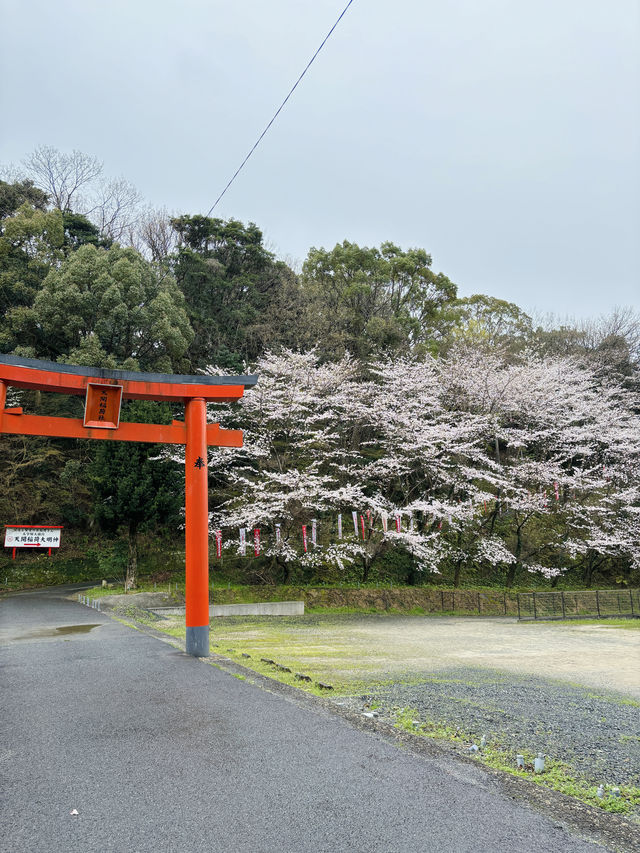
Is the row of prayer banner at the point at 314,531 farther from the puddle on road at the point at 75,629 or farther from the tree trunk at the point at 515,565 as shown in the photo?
the puddle on road at the point at 75,629

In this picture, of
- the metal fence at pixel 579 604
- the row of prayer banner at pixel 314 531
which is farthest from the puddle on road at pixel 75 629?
the metal fence at pixel 579 604

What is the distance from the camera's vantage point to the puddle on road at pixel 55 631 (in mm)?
8672

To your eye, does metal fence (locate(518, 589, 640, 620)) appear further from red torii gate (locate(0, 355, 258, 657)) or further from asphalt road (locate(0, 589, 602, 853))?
asphalt road (locate(0, 589, 602, 853))

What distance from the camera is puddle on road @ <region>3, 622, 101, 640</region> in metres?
8.67

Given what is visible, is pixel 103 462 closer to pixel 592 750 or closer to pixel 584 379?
pixel 592 750

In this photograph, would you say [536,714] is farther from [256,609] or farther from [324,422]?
[324,422]

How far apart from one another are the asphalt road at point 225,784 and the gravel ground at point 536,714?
850mm

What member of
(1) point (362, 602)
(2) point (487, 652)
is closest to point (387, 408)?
(1) point (362, 602)

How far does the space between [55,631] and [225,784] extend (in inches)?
299

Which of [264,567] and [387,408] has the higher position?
[387,408]

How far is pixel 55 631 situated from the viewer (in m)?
9.33

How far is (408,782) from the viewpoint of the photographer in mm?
3010

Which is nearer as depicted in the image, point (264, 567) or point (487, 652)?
point (487, 652)

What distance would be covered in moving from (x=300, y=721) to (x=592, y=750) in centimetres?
203
